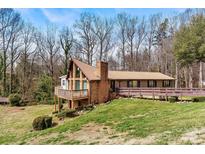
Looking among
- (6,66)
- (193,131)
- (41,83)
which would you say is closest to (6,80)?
(6,66)

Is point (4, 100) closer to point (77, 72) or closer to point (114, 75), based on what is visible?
point (77, 72)

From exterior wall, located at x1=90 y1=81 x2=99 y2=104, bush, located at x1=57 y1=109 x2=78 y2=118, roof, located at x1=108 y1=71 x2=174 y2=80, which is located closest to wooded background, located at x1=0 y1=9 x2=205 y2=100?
roof, located at x1=108 y1=71 x2=174 y2=80

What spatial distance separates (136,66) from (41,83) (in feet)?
41.2

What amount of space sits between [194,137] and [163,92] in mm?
10832

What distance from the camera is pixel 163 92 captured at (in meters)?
18.1

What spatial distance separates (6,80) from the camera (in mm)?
27078

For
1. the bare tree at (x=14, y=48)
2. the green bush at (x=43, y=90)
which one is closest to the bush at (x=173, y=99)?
the green bush at (x=43, y=90)

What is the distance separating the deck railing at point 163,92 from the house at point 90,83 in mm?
1109

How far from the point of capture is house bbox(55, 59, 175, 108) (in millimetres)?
18062

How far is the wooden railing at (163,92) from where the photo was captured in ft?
55.1

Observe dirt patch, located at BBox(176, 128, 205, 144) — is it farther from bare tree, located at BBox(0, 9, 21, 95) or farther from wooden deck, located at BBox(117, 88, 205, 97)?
bare tree, located at BBox(0, 9, 21, 95)

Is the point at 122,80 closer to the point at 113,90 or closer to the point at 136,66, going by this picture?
the point at 113,90

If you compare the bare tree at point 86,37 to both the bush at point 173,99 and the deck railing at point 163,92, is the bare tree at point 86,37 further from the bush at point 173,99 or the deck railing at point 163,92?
the bush at point 173,99

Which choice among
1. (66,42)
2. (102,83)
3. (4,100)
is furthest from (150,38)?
(4,100)
